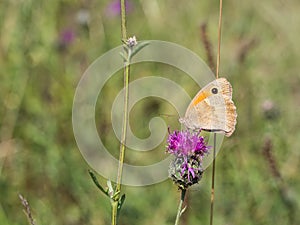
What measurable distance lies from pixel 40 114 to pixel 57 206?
53cm

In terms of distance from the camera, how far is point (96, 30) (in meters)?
2.98

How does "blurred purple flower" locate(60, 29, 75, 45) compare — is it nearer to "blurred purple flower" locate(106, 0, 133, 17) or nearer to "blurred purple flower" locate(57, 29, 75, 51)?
"blurred purple flower" locate(57, 29, 75, 51)

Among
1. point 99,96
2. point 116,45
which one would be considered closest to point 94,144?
point 99,96

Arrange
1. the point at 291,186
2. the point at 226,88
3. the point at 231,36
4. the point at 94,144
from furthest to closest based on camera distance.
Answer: the point at 231,36
the point at 94,144
the point at 291,186
the point at 226,88

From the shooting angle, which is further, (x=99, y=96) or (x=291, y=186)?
(x=99, y=96)

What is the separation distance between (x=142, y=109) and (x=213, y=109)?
64.2 inches

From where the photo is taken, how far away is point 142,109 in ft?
9.36

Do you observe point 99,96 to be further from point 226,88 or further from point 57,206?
point 226,88

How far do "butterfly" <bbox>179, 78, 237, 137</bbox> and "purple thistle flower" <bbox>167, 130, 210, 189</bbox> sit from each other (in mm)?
28

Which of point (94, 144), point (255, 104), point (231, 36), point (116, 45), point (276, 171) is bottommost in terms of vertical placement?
point (276, 171)

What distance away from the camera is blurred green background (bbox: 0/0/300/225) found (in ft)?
6.97

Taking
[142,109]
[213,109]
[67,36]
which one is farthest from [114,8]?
[213,109]

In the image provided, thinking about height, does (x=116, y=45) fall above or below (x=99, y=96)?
above

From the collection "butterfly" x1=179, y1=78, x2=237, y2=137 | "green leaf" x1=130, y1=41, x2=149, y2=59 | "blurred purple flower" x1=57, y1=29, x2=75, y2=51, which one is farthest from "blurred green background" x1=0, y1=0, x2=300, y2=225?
"green leaf" x1=130, y1=41, x2=149, y2=59
